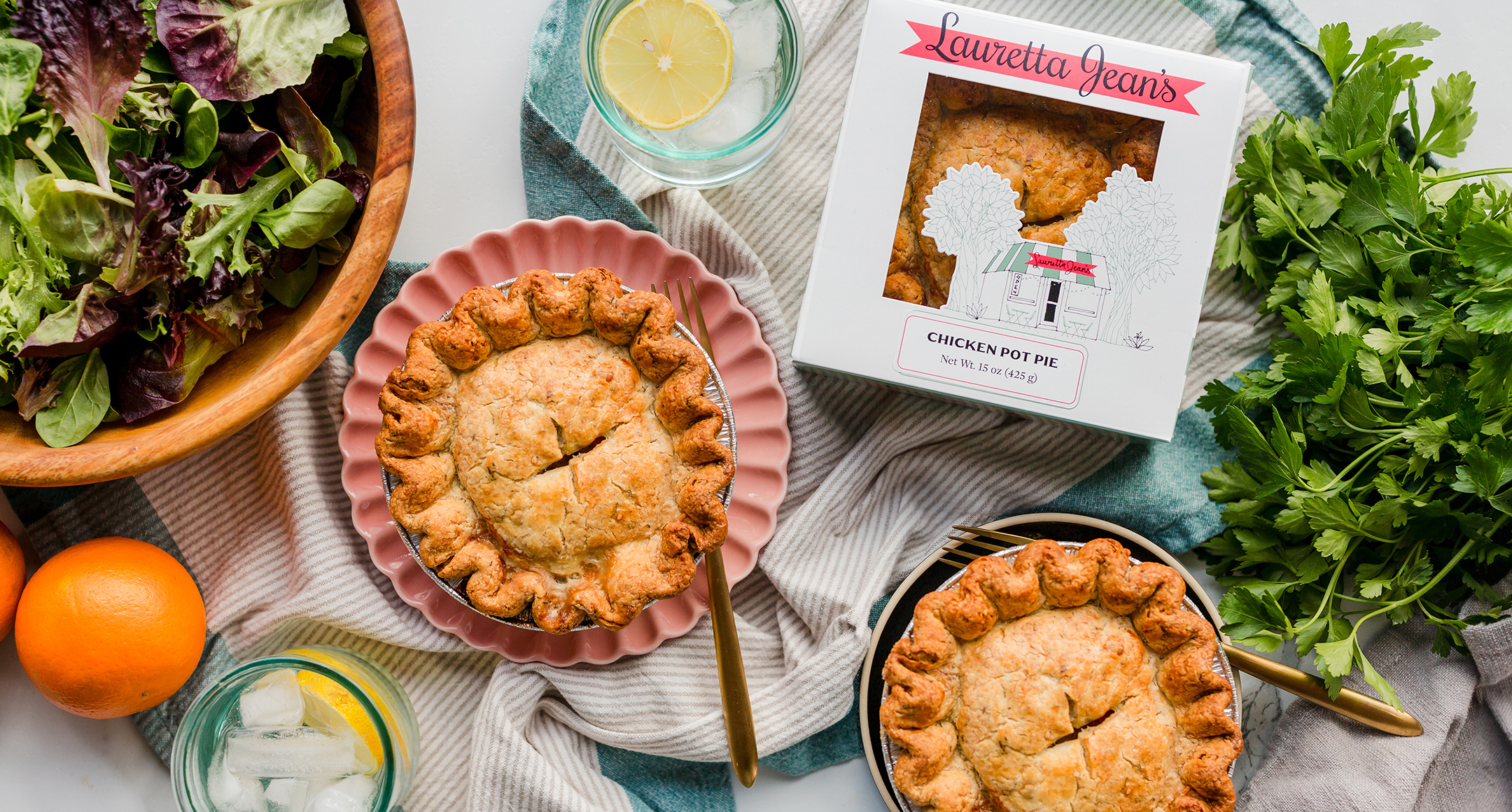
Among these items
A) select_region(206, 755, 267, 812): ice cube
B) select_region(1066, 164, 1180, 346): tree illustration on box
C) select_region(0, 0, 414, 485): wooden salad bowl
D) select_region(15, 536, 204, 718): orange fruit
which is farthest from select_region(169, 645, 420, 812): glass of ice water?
select_region(1066, 164, 1180, 346): tree illustration on box

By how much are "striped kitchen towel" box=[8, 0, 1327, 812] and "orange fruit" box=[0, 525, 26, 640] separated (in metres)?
0.14

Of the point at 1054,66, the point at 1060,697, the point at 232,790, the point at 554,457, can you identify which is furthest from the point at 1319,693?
the point at 232,790

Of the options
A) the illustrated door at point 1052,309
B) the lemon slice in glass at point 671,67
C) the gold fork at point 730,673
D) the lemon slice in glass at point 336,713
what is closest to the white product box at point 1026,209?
the illustrated door at point 1052,309

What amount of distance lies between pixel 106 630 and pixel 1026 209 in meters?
2.22

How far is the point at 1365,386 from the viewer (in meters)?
2.09

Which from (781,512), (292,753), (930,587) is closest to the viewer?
(292,753)

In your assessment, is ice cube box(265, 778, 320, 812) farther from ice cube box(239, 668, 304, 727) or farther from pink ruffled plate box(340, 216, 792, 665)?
pink ruffled plate box(340, 216, 792, 665)

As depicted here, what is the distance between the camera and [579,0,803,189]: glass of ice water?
2.16 m

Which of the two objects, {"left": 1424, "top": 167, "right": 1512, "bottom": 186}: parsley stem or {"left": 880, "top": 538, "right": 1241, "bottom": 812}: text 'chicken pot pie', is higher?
{"left": 1424, "top": 167, "right": 1512, "bottom": 186}: parsley stem

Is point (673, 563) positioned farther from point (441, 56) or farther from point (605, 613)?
point (441, 56)

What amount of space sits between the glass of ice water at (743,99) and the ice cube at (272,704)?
152 centimetres

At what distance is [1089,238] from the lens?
2.02 m

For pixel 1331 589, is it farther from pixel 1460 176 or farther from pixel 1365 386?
pixel 1460 176

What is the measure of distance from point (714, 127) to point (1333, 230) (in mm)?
1528
